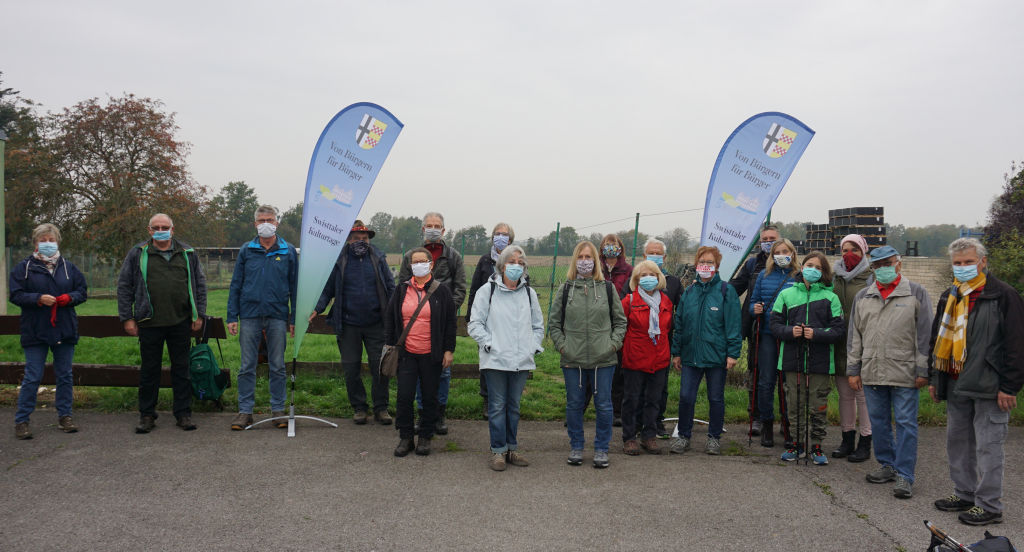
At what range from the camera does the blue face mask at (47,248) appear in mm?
6176

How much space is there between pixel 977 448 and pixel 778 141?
3.95m

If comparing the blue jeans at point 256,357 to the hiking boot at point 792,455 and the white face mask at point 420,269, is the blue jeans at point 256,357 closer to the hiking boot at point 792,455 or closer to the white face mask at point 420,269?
the white face mask at point 420,269

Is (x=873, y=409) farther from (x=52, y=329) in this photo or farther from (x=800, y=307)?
(x=52, y=329)

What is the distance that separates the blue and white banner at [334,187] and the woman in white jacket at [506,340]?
73.0 inches

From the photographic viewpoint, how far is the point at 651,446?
5.96 m

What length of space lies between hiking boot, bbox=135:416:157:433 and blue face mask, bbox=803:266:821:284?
21.0 ft

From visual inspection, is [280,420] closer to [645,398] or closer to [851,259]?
[645,398]

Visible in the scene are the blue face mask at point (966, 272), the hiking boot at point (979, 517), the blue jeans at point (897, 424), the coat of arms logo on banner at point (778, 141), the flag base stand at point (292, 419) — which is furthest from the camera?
the coat of arms logo on banner at point (778, 141)

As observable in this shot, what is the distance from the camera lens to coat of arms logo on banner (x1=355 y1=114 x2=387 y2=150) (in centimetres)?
667

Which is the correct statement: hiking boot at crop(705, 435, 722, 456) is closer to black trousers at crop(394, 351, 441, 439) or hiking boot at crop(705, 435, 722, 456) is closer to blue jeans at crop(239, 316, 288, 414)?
black trousers at crop(394, 351, 441, 439)

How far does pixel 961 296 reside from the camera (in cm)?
466

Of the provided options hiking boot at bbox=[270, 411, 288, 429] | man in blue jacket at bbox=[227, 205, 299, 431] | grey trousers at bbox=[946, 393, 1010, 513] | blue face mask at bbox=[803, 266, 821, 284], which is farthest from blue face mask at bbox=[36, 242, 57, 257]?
grey trousers at bbox=[946, 393, 1010, 513]

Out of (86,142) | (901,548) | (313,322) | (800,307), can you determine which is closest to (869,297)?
(800,307)

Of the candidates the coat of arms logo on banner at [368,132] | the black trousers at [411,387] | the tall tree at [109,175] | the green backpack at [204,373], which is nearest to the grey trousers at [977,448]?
the black trousers at [411,387]
